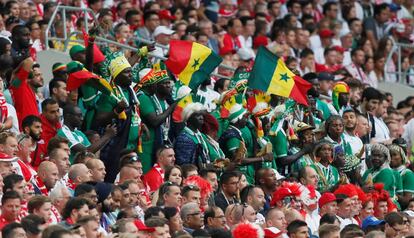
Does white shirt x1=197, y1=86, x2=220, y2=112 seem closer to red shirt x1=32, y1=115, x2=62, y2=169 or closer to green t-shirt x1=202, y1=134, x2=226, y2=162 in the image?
green t-shirt x1=202, y1=134, x2=226, y2=162

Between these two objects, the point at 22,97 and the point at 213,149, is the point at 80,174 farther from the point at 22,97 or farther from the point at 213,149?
the point at 213,149

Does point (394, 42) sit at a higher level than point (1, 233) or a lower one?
lower

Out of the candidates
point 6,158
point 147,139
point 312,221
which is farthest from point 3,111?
point 312,221

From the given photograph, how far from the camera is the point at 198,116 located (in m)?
20.7

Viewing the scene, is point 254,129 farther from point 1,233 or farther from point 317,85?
point 1,233

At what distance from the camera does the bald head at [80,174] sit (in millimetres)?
18203

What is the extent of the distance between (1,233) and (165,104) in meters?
5.80

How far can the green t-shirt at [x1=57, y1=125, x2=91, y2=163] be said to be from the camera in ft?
63.6

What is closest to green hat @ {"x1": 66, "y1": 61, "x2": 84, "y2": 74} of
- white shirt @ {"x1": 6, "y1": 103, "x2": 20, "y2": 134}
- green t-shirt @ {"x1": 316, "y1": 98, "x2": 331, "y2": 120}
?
white shirt @ {"x1": 6, "y1": 103, "x2": 20, "y2": 134}

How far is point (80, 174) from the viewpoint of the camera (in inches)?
718

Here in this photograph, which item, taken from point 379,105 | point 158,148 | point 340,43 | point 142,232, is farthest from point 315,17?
point 142,232

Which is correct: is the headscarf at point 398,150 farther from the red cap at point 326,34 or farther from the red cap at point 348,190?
the red cap at point 326,34

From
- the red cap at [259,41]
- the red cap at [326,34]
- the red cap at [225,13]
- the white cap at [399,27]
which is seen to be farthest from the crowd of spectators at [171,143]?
the white cap at [399,27]

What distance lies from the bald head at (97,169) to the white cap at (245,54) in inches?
333
